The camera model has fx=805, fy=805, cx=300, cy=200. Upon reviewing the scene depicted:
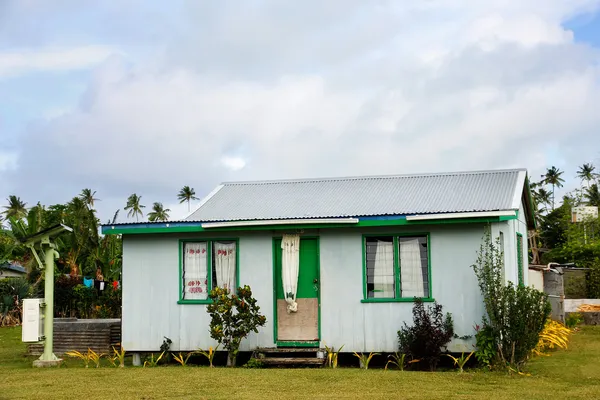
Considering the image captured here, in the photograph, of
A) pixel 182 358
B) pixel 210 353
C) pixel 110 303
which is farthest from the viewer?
pixel 110 303

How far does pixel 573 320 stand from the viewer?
21422 mm

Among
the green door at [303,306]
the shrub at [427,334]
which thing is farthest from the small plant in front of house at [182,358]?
the shrub at [427,334]

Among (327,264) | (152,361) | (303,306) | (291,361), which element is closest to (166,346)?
(152,361)

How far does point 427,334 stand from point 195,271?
14.9 feet

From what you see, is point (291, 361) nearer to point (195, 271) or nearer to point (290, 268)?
point (290, 268)

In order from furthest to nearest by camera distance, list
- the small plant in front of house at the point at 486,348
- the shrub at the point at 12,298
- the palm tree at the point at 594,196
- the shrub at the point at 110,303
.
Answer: the palm tree at the point at 594,196 < the shrub at the point at 12,298 < the shrub at the point at 110,303 < the small plant in front of house at the point at 486,348

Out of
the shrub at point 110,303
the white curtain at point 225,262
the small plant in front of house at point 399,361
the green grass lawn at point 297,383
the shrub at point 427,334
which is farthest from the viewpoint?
the shrub at point 110,303

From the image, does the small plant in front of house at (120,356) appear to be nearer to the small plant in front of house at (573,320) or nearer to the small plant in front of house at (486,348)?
the small plant in front of house at (486,348)

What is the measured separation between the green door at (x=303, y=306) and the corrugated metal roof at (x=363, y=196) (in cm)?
76

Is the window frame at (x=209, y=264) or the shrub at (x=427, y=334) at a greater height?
the window frame at (x=209, y=264)

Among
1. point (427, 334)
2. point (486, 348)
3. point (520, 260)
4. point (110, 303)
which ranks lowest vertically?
point (486, 348)

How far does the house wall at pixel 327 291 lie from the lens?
13852 millimetres

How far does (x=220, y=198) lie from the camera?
56.4 ft

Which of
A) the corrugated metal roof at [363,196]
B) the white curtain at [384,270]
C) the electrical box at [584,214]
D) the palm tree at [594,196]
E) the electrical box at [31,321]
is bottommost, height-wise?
the electrical box at [31,321]
